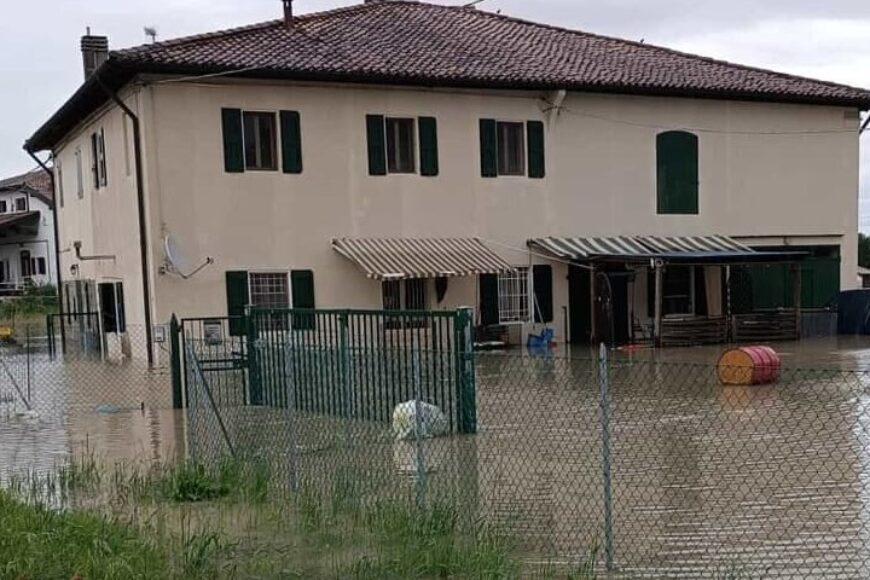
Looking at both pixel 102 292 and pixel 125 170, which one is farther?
pixel 102 292

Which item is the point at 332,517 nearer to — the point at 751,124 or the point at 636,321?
the point at 636,321

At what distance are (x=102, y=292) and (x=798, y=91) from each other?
63.8 feet

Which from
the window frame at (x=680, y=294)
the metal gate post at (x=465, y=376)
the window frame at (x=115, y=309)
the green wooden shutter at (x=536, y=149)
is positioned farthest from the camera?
the window frame at (x=680, y=294)

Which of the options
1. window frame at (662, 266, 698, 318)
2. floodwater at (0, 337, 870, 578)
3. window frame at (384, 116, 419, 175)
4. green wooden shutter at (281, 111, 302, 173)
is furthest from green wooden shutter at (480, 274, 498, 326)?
floodwater at (0, 337, 870, 578)

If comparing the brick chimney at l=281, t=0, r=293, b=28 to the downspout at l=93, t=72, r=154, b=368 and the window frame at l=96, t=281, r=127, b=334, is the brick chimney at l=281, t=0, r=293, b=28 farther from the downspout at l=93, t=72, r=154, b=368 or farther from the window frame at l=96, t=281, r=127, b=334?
the window frame at l=96, t=281, r=127, b=334

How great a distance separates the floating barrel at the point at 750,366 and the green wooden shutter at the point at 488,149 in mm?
8811

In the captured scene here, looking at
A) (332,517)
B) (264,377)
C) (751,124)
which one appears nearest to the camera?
(332,517)

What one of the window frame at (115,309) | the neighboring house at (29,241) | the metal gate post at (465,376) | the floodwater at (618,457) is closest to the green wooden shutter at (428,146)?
the floodwater at (618,457)

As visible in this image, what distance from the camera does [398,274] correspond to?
1975 cm

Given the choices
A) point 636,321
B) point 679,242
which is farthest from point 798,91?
point 636,321

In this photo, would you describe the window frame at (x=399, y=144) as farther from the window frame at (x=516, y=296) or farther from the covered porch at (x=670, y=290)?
the covered porch at (x=670, y=290)

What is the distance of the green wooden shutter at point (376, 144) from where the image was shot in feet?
68.8

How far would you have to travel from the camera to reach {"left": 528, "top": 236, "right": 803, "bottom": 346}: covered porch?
73.5ft

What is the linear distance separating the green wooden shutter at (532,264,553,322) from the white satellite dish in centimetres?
801
